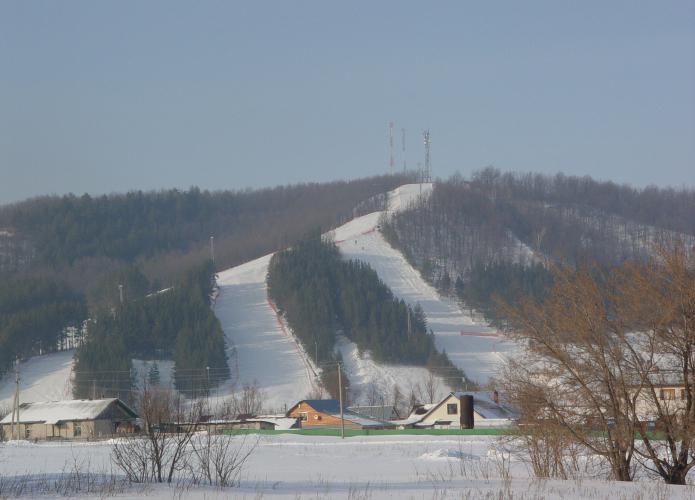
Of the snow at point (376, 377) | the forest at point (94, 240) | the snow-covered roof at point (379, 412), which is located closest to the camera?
the snow-covered roof at point (379, 412)

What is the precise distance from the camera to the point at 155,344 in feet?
321

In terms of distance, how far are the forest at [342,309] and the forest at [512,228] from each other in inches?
466

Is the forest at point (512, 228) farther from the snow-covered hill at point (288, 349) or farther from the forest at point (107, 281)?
the forest at point (107, 281)

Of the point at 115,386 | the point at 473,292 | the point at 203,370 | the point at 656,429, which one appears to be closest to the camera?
the point at 656,429

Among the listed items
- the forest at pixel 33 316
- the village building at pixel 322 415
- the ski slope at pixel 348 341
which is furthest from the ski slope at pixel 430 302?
the forest at pixel 33 316

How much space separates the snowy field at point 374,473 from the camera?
50.8ft

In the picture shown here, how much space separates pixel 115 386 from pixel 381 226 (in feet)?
232

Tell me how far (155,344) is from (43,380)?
11.2m

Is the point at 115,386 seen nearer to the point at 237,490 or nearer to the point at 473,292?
the point at 473,292

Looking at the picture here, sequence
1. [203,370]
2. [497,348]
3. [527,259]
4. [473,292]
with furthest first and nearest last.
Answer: [527,259], [473,292], [497,348], [203,370]

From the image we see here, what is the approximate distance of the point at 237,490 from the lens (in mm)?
16125

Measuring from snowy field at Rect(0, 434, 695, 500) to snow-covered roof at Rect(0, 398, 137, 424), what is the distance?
48.2 feet

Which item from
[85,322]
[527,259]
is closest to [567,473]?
[85,322]

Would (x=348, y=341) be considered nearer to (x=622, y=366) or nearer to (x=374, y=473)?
(x=374, y=473)
